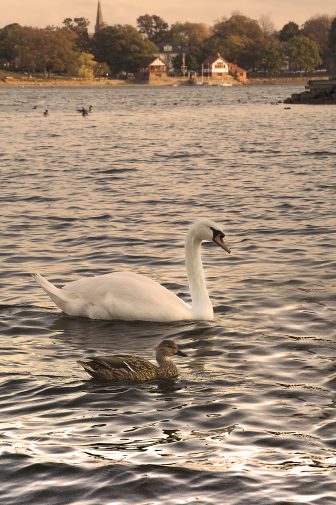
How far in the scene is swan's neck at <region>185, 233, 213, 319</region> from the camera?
32.7 feet

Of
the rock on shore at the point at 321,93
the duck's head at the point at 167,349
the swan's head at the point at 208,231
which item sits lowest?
the duck's head at the point at 167,349

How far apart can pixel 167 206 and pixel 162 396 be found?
11.7m

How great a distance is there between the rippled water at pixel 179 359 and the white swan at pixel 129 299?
0.13 m

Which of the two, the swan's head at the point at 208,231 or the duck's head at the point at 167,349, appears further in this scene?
the swan's head at the point at 208,231

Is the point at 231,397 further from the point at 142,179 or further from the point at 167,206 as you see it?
the point at 142,179

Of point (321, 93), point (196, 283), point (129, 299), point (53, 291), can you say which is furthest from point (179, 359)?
point (321, 93)

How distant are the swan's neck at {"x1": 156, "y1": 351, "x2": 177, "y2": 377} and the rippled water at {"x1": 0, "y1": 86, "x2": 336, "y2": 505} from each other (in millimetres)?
137

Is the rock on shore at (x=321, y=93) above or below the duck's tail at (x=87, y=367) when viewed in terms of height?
above

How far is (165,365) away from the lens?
7914 millimetres

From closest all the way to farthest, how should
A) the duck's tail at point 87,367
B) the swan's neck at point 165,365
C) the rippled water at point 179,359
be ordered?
the rippled water at point 179,359, the duck's tail at point 87,367, the swan's neck at point 165,365

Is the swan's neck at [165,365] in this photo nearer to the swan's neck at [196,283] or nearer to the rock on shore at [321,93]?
the swan's neck at [196,283]

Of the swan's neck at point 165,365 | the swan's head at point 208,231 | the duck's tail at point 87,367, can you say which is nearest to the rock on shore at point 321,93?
the swan's head at point 208,231

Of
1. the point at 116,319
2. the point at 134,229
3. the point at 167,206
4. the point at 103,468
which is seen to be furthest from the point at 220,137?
the point at 103,468

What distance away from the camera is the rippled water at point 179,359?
593cm
